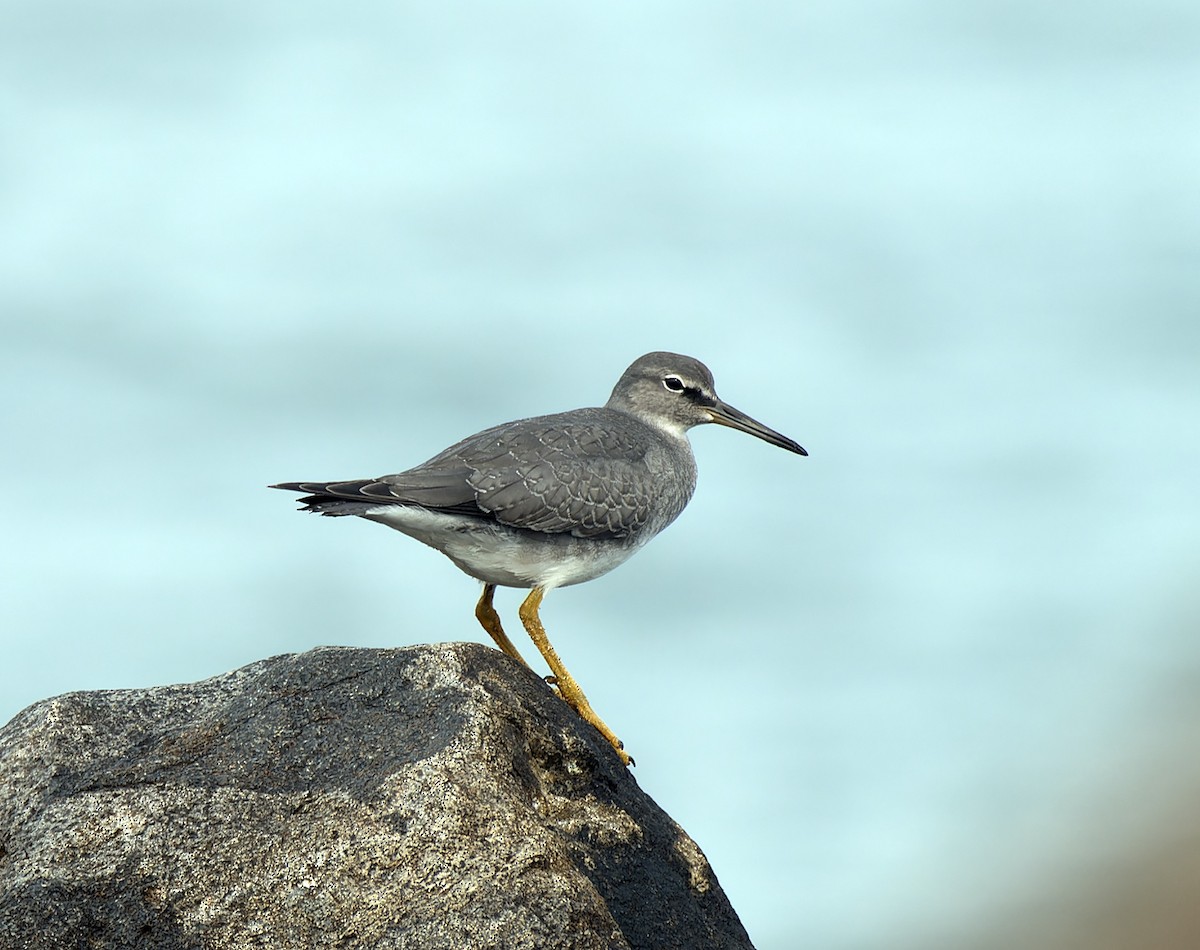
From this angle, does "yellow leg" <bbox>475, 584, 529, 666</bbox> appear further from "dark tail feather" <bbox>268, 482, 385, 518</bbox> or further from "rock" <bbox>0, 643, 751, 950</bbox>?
"rock" <bbox>0, 643, 751, 950</bbox>

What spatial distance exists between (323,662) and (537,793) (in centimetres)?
167

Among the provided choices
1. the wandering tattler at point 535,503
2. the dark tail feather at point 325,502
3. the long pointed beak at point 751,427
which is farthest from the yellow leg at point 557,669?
the long pointed beak at point 751,427

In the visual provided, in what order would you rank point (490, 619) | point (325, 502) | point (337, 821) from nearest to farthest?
point (337, 821) < point (325, 502) < point (490, 619)

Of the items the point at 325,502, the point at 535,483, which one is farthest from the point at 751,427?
the point at 325,502

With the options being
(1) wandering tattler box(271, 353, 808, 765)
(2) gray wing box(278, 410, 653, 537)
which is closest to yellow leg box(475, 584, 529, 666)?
(1) wandering tattler box(271, 353, 808, 765)

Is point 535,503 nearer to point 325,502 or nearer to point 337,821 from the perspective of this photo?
point 325,502

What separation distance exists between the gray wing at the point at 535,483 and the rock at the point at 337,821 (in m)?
2.35

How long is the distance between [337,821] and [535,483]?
439 centimetres

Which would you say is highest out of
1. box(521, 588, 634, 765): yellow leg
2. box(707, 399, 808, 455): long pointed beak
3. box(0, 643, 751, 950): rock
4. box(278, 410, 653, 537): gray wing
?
box(707, 399, 808, 455): long pointed beak

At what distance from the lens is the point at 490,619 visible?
12250mm

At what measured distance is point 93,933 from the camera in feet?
25.2

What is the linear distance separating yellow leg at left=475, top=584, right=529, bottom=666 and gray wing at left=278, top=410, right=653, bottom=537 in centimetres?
96

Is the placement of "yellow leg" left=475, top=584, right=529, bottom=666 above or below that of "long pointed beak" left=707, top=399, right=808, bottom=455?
below

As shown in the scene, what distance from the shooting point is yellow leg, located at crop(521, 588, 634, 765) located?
1106 centimetres
